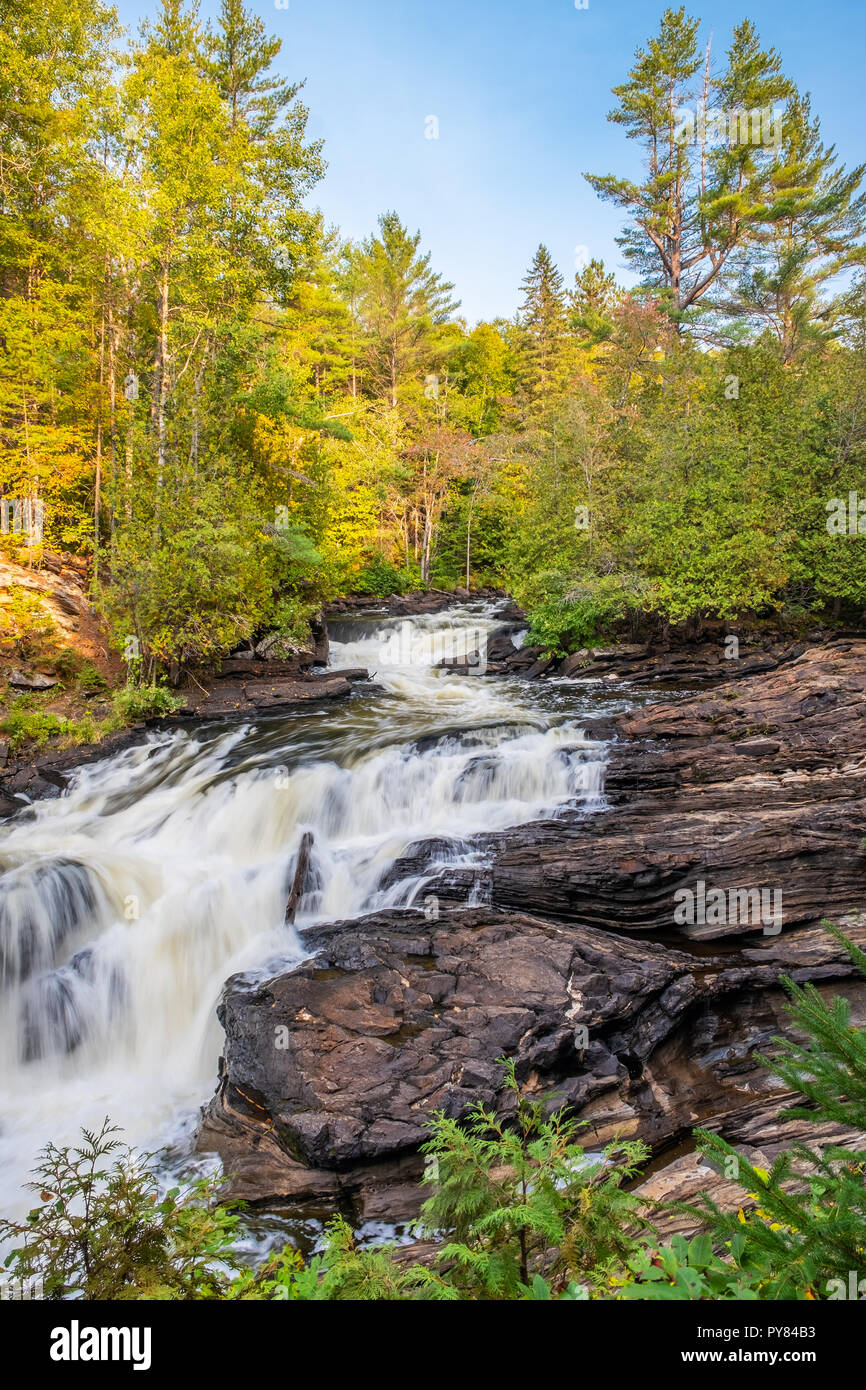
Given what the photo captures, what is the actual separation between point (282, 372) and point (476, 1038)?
16368mm

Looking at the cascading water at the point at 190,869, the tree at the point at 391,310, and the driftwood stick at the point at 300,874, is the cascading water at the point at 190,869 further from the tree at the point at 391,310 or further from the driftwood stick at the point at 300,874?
the tree at the point at 391,310

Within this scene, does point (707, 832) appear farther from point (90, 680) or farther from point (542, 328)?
point (542, 328)

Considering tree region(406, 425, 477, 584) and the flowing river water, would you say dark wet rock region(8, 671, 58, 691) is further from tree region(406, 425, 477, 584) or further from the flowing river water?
tree region(406, 425, 477, 584)

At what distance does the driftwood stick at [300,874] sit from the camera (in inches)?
326

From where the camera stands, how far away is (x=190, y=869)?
9.04 meters

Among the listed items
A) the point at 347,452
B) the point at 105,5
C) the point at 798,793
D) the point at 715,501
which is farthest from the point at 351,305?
the point at 798,793

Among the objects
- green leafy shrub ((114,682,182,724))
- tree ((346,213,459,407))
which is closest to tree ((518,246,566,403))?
tree ((346,213,459,407))

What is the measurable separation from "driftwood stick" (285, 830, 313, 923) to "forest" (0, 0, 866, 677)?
287 inches

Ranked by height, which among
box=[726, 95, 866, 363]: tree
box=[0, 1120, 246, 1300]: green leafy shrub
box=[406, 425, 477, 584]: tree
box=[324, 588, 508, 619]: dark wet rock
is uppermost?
box=[726, 95, 866, 363]: tree

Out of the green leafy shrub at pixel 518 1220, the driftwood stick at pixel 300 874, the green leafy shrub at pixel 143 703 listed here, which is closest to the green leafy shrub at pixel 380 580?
the green leafy shrub at pixel 143 703

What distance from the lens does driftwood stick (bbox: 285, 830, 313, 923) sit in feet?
27.2

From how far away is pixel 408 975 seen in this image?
21.7 ft

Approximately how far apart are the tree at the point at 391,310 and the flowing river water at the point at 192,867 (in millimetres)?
27419
